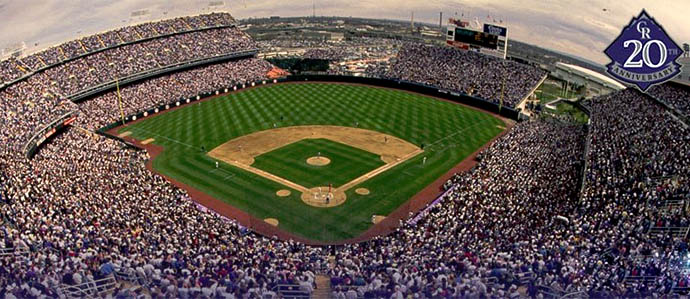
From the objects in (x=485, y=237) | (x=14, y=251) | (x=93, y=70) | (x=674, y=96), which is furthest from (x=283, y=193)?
(x=93, y=70)

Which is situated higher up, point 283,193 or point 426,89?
point 426,89

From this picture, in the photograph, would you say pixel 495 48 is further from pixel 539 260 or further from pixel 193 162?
pixel 539 260

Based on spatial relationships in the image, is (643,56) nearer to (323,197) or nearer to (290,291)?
(323,197)

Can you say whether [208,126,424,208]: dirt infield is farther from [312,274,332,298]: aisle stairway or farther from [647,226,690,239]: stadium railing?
[647,226,690,239]: stadium railing

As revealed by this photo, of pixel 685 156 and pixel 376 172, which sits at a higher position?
pixel 685 156

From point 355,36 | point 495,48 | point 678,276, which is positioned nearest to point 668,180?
point 678,276
